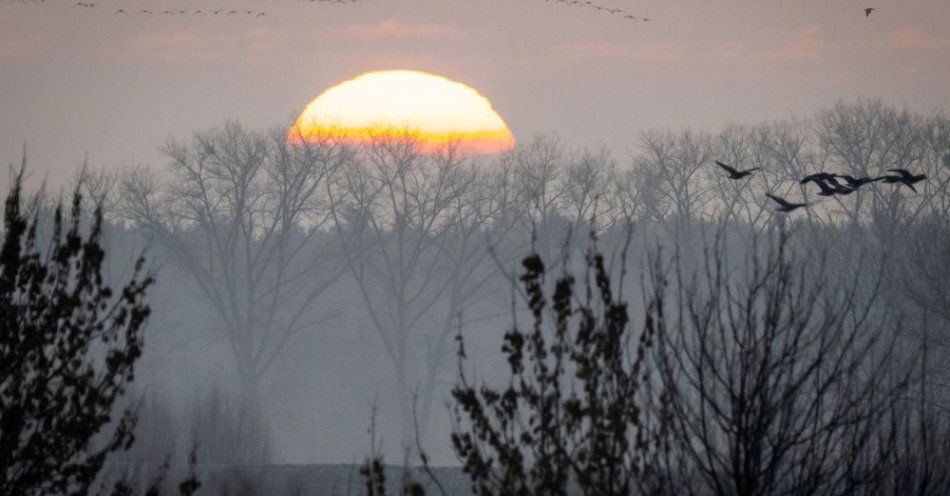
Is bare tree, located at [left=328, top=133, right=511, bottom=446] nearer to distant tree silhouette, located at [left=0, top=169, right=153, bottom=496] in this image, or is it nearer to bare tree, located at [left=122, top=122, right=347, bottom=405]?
bare tree, located at [left=122, top=122, right=347, bottom=405]

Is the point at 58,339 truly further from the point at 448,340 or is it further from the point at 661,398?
the point at 448,340

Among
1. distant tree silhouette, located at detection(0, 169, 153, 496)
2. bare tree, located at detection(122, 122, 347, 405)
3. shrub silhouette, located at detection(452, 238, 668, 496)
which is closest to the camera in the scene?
shrub silhouette, located at detection(452, 238, 668, 496)

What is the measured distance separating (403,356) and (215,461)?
17508mm

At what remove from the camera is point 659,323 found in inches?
277

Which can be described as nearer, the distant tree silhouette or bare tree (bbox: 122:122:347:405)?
the distant tree silhouette

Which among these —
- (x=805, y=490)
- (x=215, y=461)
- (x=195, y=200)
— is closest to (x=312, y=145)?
(x=195, y=200)

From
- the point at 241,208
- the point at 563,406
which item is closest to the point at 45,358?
the point at 563,406

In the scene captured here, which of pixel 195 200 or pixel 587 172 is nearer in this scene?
pixel 195 200

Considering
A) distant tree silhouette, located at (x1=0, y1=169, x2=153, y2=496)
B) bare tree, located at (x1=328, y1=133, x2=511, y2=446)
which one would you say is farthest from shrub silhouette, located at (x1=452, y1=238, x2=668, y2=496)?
bare tree, located at (x1=328, y1=133, x2=511, y2=446)

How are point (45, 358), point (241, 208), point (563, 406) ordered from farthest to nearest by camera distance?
point (241, 208), point (45, 358), point (563, 406)

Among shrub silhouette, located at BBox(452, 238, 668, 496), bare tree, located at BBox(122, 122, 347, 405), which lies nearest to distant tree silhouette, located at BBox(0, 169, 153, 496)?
shrub silhouette, located at BBox(452, 238, 668, 496)

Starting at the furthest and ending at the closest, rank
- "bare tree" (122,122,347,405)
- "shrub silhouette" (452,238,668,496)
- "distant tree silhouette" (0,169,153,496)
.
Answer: "bare tree" (122,122,347,405) < "distant tree silhouette" (0,169,153,496) < "shrub silhouette" (452,238,668,496)

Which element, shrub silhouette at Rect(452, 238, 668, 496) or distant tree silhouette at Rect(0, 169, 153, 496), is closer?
shrub silhouette at Rect(452, 238, 668, 496)

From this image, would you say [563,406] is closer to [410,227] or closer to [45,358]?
[45,358]
